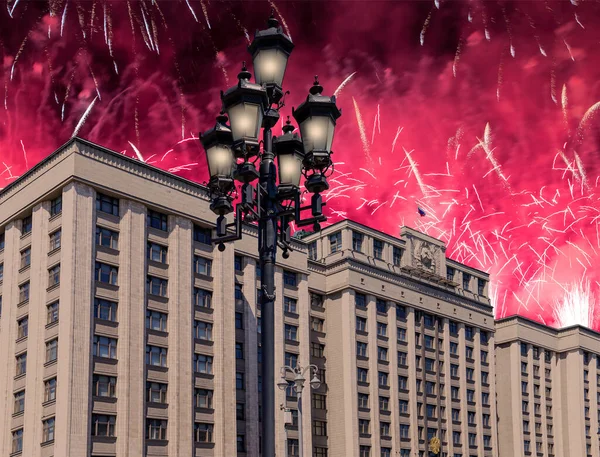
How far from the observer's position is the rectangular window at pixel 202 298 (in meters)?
69.8

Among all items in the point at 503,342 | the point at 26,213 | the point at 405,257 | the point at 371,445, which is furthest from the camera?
the point at 503,342

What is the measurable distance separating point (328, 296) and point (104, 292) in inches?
1105

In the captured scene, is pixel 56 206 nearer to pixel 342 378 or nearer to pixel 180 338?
pixel 180 338

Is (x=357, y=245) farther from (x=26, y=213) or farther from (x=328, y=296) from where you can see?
(x=26, y=213)

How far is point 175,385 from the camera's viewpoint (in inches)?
2598

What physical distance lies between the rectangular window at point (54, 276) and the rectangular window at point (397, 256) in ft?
126

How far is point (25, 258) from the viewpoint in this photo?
221ft

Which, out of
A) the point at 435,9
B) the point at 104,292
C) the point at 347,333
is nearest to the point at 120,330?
the point at 104,292

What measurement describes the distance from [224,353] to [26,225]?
17324mm

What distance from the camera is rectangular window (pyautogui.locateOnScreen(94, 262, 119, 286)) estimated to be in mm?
63562

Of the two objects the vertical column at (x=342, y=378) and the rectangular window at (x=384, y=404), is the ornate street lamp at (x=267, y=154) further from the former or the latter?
the rectangular window at (x=384, y=404)

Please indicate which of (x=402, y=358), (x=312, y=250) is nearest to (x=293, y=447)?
(x=402, y=358)

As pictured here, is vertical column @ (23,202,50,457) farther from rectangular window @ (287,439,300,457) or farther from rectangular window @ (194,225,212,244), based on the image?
rectangular window @ (287,439,300,457)

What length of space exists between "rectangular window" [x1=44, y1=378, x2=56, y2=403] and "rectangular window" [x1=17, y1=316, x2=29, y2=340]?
4.68 meters
